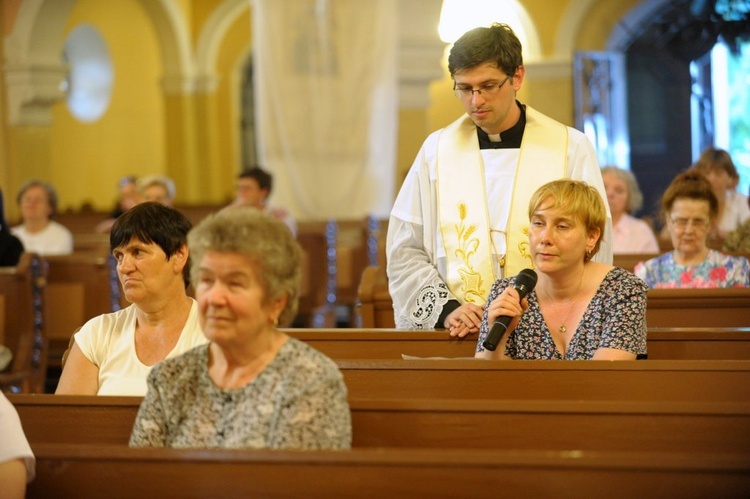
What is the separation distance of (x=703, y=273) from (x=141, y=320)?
2.88 m

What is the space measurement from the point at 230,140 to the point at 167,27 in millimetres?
2132

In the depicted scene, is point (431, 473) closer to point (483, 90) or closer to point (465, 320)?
point (465, 320)

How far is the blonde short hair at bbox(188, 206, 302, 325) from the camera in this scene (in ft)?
7.88

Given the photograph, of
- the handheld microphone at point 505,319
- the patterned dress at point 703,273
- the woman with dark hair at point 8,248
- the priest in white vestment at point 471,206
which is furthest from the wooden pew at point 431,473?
the woman with dark hair at point 8,248

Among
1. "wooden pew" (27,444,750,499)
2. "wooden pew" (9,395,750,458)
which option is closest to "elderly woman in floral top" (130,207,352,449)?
"wooden pew" (27,444,750,499)

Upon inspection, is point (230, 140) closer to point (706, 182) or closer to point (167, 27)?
point (167, 27)

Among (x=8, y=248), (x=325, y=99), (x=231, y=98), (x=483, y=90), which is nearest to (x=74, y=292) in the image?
(x=8, y=248)

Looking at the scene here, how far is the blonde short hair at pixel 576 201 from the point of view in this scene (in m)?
3.32

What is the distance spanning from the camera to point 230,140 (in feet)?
60.2

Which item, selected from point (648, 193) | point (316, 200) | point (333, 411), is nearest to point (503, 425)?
point (333, 411)

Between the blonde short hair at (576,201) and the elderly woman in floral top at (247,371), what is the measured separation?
1.10 m

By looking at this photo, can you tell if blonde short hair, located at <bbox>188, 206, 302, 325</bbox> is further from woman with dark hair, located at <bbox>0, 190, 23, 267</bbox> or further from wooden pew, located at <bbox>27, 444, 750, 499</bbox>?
woman with dark hair, located at <bbox>0, 190, 23, 267</bbox>

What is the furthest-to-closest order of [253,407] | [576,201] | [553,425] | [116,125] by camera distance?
[116,125] → [576,201] → [553,425] → [253,407]

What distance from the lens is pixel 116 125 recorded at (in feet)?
54.9
